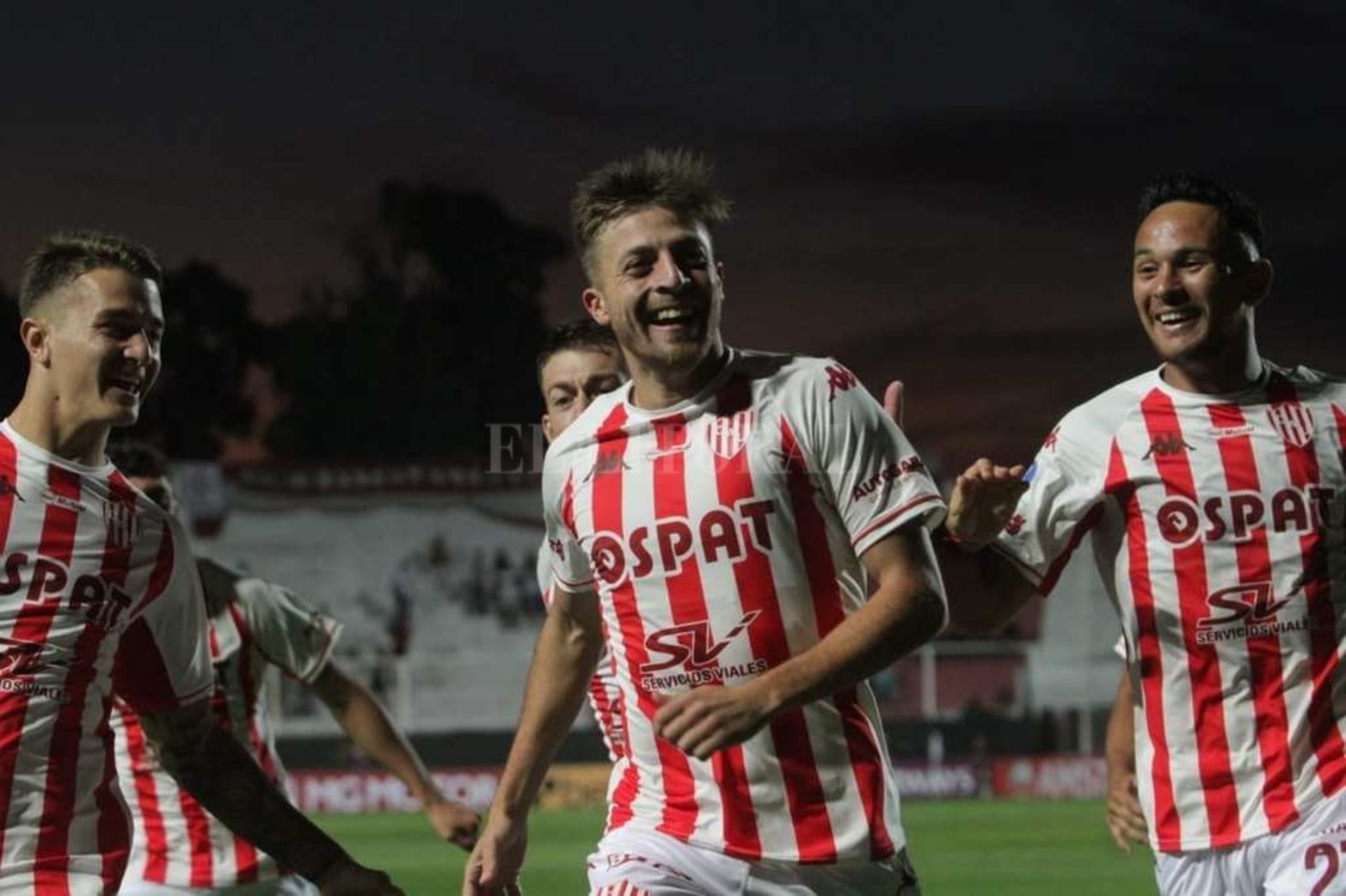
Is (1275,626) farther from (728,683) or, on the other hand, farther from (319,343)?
(319,343)

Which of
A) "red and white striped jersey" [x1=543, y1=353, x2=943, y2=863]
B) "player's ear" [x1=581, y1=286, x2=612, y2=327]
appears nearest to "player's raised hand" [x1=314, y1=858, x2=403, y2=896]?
"red and white striped jersey" [x1=543, y1=353, x2=943, y2=863]

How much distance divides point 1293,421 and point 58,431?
2856 millimetres

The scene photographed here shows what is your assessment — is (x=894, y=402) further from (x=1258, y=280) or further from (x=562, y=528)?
(x=1258, y=280)

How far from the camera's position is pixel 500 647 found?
3269 centimetres

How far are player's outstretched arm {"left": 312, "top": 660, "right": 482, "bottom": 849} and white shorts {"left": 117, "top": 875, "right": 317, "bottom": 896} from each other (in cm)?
43

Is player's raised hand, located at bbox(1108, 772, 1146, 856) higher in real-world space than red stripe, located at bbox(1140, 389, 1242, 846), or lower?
lower

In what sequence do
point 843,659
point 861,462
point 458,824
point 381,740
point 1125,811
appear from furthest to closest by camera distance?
point 381,740 < point 458,824 < point 1125,811 < point 861,462 < point 843,659

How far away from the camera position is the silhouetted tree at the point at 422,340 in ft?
141

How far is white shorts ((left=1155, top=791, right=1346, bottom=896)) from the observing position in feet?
15.4

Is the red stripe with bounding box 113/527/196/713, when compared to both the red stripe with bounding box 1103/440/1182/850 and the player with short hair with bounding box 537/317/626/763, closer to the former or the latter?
the player with short hair with bounding box 537/317/626/763

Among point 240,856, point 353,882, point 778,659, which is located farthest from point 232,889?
point 778,659

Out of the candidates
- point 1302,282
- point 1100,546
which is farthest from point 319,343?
point 1100,546

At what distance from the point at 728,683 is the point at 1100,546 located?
1222 mm

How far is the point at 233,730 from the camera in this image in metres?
6.33
